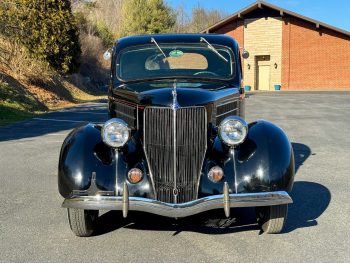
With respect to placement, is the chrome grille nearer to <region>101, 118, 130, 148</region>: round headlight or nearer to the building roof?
<region>101, 118, 130, 148</region>: round headlight

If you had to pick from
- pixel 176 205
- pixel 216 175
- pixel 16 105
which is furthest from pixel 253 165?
pixel 16 105

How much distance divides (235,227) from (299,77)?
32.2m

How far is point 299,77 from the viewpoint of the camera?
3506 centimetres

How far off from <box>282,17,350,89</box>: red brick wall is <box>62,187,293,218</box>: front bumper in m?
32.6

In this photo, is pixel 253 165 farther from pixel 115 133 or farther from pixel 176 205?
pixel 115 133

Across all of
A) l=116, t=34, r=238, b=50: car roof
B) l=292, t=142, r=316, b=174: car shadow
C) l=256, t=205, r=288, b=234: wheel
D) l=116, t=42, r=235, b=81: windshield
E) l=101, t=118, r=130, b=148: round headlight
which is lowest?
l=292, t=142, r=316, b=174: car shadow

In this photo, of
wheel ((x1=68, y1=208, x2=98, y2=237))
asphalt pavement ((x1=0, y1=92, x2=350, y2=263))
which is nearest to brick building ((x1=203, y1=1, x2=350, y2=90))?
asphalt pavement ((x1=0, y1=92, x2=350, y2=263))

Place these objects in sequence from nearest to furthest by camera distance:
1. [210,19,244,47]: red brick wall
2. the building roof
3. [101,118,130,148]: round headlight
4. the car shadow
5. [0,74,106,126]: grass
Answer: [101,118,130,148]: round headlight, the car shadow, [0,74,106,126]: grass, the building roof, [210,19,244,47]: red brick wall

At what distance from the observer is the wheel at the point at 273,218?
13.8 feet

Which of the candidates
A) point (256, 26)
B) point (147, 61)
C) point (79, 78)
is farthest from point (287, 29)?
point (147, 61)

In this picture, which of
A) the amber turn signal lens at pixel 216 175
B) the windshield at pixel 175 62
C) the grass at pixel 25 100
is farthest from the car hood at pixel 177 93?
the grass at pixel 25 100

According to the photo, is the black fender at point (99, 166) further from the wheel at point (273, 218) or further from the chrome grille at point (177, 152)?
the wheel at point (273, 218)

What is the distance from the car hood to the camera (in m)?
4.19

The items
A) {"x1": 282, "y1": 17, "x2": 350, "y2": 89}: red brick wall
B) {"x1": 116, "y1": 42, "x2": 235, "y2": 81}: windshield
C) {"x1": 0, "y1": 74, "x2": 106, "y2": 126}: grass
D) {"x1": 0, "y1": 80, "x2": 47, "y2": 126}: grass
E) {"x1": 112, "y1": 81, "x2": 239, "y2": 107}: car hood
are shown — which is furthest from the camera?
{"x1": 282, "y1": 17, "x2": 350, "y2": 89}: red brick wall
